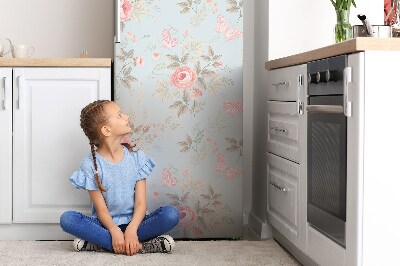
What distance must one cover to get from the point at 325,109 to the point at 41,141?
5.21ft

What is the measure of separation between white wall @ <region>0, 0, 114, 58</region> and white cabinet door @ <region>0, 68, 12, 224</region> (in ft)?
2.03

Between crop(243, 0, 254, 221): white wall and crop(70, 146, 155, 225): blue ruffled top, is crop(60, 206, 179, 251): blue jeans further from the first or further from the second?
crop(243, 0, 254, 221): white wall

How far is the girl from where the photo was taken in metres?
3.40

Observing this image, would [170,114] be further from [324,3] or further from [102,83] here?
[324,3]

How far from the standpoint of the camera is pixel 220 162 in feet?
12.4

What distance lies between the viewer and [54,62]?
3.67 metres

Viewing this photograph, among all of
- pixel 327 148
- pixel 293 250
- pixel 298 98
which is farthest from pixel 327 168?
pixel 293 250

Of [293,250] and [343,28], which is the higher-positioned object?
[343,28]

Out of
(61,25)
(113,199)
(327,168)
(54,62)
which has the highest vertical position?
(61,25)

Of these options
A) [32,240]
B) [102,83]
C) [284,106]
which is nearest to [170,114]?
[102,83]

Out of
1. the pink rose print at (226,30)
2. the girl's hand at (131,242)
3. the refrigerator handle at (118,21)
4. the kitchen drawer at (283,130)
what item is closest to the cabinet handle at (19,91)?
the refrigerator handle at (118,21)

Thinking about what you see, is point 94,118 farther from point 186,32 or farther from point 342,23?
point 342,23

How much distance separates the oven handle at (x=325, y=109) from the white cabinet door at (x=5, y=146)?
153 cm

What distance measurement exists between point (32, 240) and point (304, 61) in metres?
1.64
